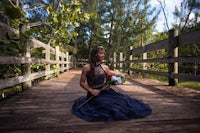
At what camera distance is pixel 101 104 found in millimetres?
3016

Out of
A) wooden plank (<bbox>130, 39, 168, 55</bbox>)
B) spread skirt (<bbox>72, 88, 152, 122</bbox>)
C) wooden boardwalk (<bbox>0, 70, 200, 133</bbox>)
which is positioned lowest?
wooden boardwalk (<bbox>0, 70, 200, 133</bbox>)

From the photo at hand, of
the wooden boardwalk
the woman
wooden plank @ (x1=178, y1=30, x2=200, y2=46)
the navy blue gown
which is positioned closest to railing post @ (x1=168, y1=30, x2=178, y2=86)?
wooden plank @ (x1=178, y1=30, x2=200, y2=46)

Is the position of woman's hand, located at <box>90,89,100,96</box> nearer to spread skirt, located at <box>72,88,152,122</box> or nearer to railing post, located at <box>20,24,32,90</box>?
spread skirt, located at <box>72,88,152,122</box>

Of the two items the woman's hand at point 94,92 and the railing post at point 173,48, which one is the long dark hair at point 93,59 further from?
the railing post at point 173,48

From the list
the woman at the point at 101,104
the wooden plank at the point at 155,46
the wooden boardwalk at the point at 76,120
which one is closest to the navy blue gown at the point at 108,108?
the woman at the point at 101,104

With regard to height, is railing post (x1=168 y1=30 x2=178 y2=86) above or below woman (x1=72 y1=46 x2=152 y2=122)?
above

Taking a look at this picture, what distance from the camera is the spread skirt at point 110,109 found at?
8.84 feet

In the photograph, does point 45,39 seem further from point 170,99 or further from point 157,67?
point 157,67

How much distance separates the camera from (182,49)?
17297 millimetres

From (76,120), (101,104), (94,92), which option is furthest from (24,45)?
(76,120)

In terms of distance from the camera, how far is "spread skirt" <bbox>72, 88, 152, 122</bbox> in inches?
106

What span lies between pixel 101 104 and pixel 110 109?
214 millimetres

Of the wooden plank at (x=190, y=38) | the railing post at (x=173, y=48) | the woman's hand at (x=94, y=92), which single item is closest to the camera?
the woman's hand at (x=94, y=92)

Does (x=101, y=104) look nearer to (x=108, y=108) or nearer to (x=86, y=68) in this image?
(x=108, y=108)
